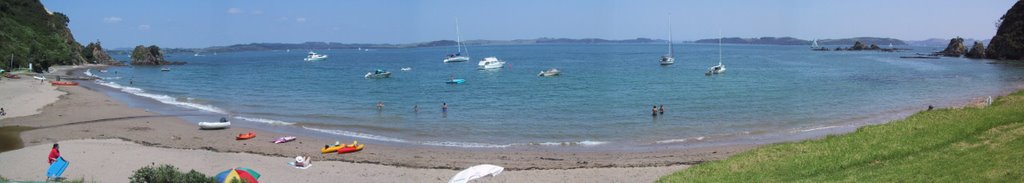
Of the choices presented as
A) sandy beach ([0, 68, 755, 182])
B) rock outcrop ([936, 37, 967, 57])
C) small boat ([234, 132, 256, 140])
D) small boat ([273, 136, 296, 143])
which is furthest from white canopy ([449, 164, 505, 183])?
rock outcrop ([936, 37, 967, 57])

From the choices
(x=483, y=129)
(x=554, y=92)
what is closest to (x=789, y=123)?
(x=483, y=129)

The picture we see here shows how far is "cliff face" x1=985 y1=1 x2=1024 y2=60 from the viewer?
11219 cm

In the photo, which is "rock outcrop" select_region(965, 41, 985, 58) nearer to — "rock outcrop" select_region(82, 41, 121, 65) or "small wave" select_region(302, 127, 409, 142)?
"small wave" select_region(302, 127, 409, 142)

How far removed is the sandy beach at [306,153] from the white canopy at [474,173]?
39.5 inches

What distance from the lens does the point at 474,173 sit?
2084 cm

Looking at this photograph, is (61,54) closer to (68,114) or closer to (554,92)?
(68,114)

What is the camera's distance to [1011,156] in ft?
41.8

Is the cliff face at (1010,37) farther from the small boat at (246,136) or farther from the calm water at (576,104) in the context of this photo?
the small boat at (246,136)

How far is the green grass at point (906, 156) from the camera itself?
1288 cm

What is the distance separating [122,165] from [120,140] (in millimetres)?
8110

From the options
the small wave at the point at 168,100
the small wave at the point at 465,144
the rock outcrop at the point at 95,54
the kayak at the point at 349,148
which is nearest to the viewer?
the kayak at the point at 349,148

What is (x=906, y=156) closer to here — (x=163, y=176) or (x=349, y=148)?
(x=163, y=176)

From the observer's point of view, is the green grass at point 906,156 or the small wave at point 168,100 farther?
the small wave at point 168,100

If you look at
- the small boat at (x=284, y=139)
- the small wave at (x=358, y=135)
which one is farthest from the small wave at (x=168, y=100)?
the small boat at (x=284, y=139)
